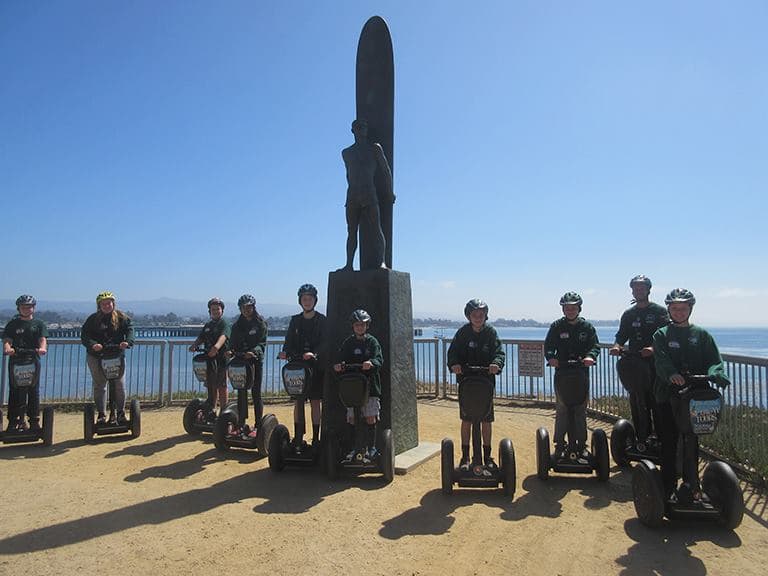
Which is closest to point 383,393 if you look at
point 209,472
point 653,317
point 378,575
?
point 209,472

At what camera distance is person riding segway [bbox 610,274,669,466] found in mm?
5812

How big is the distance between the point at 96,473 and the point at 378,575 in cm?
391

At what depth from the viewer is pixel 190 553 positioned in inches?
145

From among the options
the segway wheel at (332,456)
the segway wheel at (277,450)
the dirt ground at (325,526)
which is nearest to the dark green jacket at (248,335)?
the segway wheel at (277,450)

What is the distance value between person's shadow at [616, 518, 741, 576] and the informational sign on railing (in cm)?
621

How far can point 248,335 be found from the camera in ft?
22.2

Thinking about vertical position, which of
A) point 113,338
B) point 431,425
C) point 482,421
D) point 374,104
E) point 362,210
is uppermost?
point 374,104

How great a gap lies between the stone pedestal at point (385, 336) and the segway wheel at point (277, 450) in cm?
68

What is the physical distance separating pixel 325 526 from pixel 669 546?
2560 mm

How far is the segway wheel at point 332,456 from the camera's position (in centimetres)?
544

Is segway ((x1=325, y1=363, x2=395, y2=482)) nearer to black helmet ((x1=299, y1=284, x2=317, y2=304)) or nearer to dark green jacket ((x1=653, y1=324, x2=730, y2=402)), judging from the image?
black helmet ((x1=299, y1=284, x2=317, y2=304))

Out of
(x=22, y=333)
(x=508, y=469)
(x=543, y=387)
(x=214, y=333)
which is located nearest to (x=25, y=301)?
(x=22, y=333)

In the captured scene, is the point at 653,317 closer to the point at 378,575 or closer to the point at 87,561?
the point at 378,575

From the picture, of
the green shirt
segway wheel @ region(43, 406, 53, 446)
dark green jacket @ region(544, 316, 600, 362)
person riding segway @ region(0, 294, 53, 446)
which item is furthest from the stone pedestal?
the green shirt
